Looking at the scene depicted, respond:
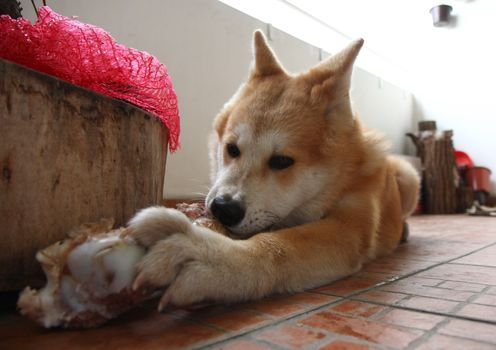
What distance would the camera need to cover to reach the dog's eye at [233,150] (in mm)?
1569

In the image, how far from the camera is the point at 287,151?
57.1 inches

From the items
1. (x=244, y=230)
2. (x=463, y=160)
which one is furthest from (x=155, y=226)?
(x=463, y=160)

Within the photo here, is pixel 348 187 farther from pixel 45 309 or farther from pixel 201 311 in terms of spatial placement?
pixel 45 309

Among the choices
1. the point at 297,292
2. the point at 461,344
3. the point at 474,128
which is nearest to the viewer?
the point at 461,344

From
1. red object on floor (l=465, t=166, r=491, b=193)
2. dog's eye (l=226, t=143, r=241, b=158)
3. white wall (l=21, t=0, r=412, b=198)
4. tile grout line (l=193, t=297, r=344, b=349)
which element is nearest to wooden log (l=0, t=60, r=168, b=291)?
dog's eye (l=226, t=143, r=241, b=158)

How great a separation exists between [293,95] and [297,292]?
82cm

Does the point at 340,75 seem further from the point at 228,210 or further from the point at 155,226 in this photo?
the point at 155,226

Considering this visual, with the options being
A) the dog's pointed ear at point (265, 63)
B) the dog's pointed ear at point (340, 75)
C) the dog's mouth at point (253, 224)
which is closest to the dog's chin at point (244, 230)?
the dog's mouth at point (253, 224)

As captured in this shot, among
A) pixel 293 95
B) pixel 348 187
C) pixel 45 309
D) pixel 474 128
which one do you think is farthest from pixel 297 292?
pixel 474 128

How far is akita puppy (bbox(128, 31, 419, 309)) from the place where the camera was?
0.96 m

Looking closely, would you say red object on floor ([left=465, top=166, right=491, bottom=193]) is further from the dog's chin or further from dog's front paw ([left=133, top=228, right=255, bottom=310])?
dog's front paw ([left=133, top=228, right=255, bottom=310])

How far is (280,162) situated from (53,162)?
0.80 meters

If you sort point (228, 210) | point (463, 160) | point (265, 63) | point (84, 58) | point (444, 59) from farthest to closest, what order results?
1. point (444, 59)
2. point (463, 160)
3. point (265, 63)
4. point (228, 210)
5. point (84, 58)

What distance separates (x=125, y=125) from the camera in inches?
48.7
